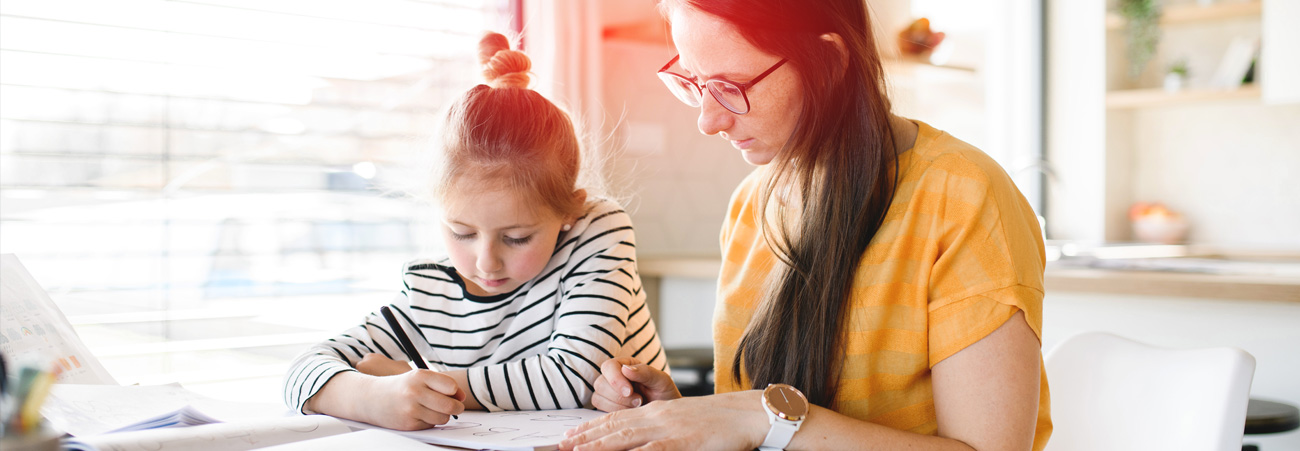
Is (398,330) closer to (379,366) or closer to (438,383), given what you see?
(379,366)

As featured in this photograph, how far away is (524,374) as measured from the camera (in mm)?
1079

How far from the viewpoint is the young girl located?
42.3 inches

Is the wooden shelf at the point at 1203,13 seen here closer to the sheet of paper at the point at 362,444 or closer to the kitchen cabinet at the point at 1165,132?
the kitchen cabinet at the point at 1165,132

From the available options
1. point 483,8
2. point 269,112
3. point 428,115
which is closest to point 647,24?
point 483,8

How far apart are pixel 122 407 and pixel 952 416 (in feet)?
2.83

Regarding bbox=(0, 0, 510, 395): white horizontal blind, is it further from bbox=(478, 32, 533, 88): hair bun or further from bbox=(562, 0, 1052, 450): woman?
bbox=(562, 0, 1052, 450): woman

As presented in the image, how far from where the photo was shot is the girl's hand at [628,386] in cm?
100

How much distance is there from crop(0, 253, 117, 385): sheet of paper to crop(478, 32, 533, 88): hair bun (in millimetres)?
596

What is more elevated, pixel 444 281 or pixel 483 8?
pixel 483 8

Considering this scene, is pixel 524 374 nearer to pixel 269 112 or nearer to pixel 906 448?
pixel 906 448

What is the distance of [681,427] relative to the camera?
832mm

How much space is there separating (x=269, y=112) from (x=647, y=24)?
1.14 metres

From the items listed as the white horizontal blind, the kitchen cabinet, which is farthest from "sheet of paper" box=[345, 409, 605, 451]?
the kitchen cabinet

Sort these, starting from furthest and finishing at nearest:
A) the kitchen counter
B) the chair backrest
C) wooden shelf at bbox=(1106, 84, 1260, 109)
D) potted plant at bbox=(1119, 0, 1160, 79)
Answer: potted plant at bbox=(1119, 0, 1160, 79), wooden shelf at bbox=(1106, 84, 1260, 109), the kitchen counter, the chair backrest
